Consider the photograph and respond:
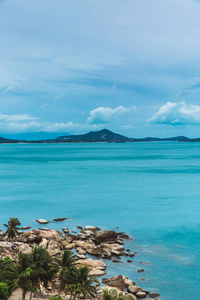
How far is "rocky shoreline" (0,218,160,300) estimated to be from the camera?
86.1 ft

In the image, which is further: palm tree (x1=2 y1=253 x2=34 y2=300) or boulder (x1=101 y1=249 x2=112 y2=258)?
boulder (x1=101 y1=249 x2=112 y2=258)

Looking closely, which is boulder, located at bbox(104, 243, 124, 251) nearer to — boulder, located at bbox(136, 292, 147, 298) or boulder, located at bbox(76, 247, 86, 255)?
boulder, located at bbox(76, 247, 86, 255)

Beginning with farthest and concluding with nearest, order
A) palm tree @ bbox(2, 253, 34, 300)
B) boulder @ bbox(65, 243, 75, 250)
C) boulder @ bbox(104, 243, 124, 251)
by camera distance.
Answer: boulder @ bbox(65, 243, 75, 250) → boulder @ bbox(104, 243, 124, 251) → palm tree @ bbox(2, 253, 34, 300)

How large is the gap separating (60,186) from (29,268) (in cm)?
5932

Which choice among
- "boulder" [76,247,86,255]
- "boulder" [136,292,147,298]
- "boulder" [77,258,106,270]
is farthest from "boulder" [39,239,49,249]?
"boulder" [136,292,147,298]

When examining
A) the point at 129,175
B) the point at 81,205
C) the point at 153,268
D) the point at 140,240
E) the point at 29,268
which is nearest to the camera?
the point at 29,268

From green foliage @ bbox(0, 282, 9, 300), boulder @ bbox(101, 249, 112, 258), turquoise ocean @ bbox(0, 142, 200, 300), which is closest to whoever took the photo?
green foliage @ bbox(0, 282, 9, 300)

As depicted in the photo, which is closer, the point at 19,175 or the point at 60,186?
the point at 60,186

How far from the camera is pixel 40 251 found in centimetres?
2328

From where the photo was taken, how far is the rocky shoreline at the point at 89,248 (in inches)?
1033

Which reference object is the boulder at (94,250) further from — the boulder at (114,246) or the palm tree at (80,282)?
the palm tree at (80,282)

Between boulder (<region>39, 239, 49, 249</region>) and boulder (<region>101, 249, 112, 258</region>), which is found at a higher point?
boulder (<region>39, 239, 49, 249</region>)

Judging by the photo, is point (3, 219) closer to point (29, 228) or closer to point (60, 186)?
point (29, 228)

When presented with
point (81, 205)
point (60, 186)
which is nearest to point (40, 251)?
point (81, 205)
